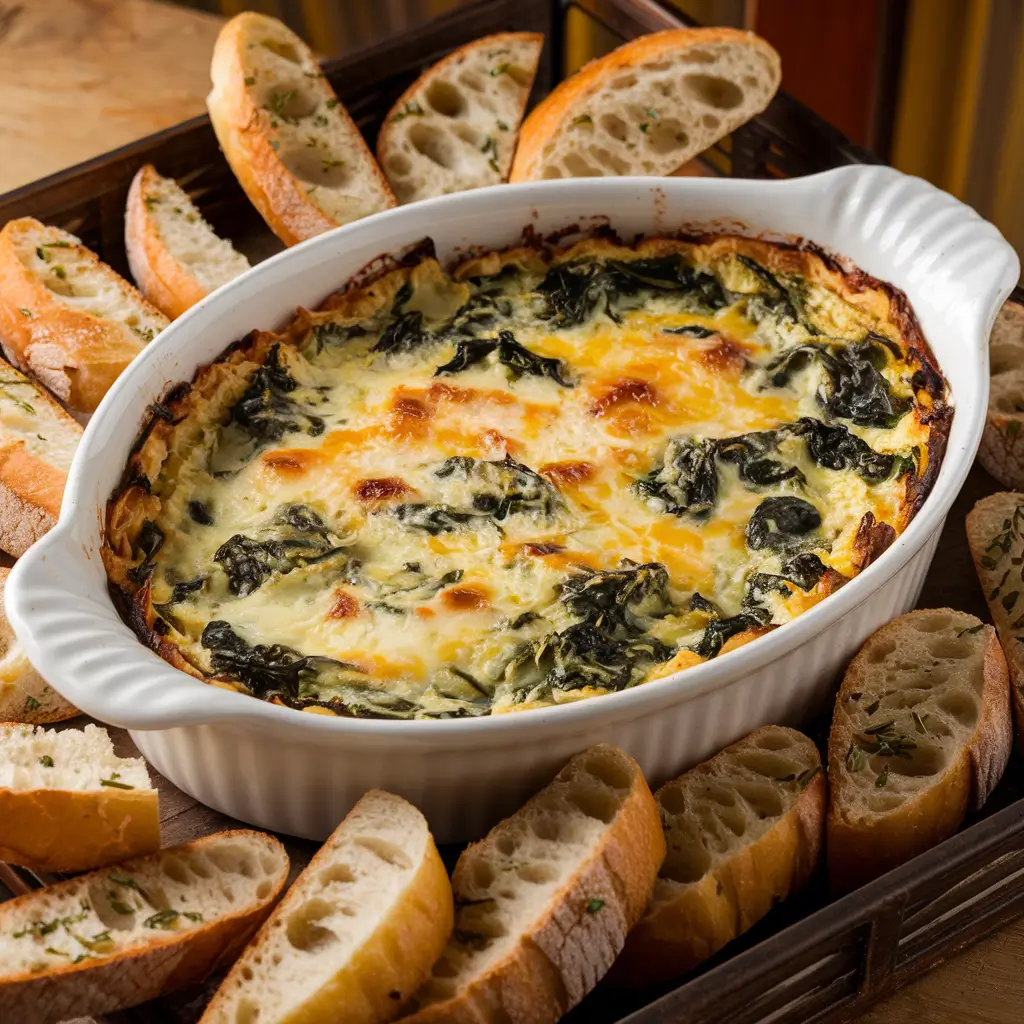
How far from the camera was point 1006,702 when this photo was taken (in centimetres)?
253

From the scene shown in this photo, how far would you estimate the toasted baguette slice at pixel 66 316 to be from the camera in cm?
332

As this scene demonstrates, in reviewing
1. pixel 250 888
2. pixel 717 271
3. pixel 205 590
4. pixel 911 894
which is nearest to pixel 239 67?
pixel 717 271

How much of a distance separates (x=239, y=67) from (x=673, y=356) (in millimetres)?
1396

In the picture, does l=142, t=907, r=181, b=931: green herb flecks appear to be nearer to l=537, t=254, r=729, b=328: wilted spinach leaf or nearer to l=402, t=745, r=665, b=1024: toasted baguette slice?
l=402, t=745, r=665, b=1024: toasted baguette slice

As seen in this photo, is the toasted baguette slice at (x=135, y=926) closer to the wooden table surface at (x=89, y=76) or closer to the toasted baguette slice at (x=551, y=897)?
the toasted baguette slice at (x=551, y=897)

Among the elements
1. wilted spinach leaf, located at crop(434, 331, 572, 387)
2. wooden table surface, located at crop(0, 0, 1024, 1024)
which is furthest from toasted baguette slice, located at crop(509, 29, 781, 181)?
wooden table surface, located at crop(0, 0, 1024, 1024)

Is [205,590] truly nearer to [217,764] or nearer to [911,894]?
[217,764]

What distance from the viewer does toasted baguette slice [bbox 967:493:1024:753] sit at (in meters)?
2.75

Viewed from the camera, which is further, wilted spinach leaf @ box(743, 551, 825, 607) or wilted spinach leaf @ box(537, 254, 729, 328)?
wilted spinach leaf @ box(537, 254, 729, 328)

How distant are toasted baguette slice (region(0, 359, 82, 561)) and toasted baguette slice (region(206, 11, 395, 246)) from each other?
0.81 meters

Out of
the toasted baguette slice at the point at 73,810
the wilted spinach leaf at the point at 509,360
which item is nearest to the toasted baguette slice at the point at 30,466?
the toasted baguette slice at the point at 73,810

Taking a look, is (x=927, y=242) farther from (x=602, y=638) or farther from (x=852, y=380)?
(x=602, y=638)

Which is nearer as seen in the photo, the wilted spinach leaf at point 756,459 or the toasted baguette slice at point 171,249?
the wilted spinach leaf at point 756,459

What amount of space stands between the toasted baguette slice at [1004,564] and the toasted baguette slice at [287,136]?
1669 millimetres
